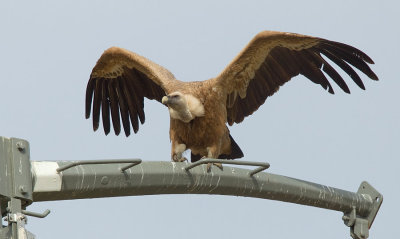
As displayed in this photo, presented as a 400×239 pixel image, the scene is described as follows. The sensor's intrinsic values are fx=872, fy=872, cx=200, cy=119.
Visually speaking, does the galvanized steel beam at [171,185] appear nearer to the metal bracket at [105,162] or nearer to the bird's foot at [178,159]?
the metal bracket at [105,162]

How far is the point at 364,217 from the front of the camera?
564 cm

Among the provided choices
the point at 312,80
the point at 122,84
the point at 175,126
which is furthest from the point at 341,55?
the point at 122,84

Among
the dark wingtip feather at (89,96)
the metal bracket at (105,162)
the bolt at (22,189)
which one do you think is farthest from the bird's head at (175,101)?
the bolt at (22,189)

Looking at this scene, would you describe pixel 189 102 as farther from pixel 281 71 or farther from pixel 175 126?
pixel 281 71

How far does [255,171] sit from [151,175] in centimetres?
76

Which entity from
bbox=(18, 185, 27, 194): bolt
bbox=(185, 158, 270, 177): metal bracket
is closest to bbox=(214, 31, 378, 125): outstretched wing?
bbox=(185, 158, 270, 177): metal bracket

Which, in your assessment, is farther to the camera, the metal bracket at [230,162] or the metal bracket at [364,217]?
the metal bracket at [364,217]

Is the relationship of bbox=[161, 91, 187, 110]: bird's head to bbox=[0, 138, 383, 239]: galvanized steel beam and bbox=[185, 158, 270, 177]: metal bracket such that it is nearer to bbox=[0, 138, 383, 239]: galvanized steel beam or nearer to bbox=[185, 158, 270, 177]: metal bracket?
bbox=[0, 138, 383, 239]: galvanized steel beam

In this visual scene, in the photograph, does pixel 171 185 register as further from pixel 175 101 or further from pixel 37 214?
pixel 175 101

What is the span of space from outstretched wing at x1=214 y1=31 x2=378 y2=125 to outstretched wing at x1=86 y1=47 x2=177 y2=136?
108 cm

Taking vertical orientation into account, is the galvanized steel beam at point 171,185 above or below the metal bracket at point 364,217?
above

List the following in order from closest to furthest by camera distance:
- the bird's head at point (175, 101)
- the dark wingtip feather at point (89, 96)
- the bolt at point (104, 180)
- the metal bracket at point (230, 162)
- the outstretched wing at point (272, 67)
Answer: the bolt at point (104, 180) → the metal bracket at point (230, 162) → the bird's head at point (175, 101) → the outstretched wing at point (272, 67) → the dark wingtip feather at point (89, 96)

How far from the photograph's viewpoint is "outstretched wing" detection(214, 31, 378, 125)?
9.09 m

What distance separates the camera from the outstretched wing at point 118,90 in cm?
1039
